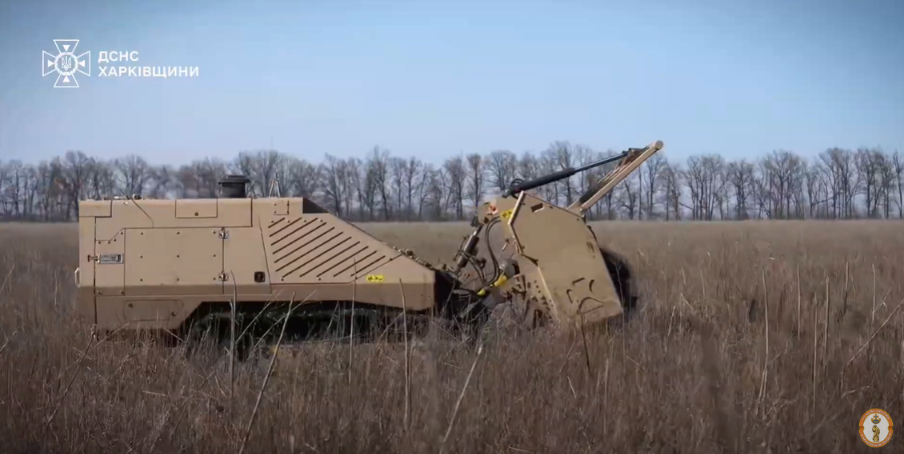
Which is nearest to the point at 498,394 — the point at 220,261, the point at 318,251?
the point at 318,251

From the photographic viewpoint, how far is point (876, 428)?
459cm

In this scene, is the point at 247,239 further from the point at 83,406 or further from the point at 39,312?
the point at 39,312

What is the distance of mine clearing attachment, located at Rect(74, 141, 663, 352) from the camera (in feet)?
21.7

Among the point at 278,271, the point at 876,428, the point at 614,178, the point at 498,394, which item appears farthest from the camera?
the point at 614,178

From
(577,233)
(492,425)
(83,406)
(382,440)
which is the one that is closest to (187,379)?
(83,406)

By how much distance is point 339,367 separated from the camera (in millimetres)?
5395

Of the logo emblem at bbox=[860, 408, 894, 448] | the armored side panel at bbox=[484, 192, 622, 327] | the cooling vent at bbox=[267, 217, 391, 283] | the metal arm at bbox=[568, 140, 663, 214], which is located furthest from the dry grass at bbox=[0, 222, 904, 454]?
the metal arm at bbox=[568, 140, 663, 214]

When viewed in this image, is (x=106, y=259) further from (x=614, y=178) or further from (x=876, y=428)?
(x=876, y=428)

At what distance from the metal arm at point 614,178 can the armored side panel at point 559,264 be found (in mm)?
341

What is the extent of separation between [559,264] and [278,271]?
235cm

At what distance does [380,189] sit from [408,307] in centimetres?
1383

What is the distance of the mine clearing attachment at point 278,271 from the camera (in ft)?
21.7

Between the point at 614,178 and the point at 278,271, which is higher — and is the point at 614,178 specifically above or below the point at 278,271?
above

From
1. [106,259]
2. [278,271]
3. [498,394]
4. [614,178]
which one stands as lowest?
[498,394]
